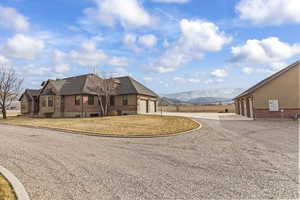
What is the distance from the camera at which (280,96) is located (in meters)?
20.0

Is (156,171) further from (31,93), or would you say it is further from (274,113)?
(31,93)

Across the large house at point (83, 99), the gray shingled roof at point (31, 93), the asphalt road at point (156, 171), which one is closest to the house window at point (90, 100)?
the large house at point (83, 99)

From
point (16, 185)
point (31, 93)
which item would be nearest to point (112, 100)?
point (31, 93)

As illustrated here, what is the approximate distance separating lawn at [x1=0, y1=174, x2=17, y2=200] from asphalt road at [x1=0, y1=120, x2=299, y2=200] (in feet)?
1.07

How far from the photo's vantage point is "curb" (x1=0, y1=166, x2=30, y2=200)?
3.56 m

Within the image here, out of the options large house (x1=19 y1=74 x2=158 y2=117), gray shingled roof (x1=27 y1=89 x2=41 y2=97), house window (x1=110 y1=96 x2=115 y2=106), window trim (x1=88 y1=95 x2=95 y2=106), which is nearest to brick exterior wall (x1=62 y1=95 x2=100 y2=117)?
large house (x1=19 y1=74 x2=158 y2=117)

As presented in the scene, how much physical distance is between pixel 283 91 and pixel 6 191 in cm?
2478

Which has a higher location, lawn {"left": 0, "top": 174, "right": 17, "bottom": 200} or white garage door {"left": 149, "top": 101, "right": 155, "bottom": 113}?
white garage door {"left": 149, "top": 101, "right": 155, "bottom": 113}

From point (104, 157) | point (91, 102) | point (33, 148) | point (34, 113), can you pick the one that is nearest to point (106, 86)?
point (91, 102)

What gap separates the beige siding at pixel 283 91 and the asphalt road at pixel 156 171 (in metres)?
14.2

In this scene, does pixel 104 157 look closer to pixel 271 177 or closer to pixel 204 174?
pixel 204 174

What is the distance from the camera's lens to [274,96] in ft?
66.0

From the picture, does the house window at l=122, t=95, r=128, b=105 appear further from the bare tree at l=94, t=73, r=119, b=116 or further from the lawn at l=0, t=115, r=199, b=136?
the lawn at l=0, t=115, r=199, b=136

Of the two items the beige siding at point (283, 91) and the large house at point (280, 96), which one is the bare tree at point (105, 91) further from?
the beige siding at point (283, 91)
